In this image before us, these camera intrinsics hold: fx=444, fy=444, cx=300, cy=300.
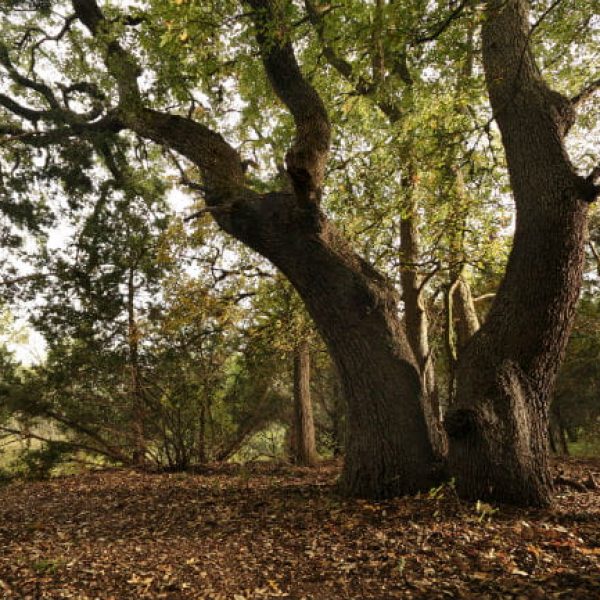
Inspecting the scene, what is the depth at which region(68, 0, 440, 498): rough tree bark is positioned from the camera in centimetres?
430

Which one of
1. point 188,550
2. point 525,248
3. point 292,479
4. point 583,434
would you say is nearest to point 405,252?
point 525,248

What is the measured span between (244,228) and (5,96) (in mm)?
6311

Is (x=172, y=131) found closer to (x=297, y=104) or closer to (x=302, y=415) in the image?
(x=297, y=104)

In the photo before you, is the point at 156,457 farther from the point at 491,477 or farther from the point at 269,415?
the point at 491,477

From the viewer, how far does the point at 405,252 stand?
7.12 meters

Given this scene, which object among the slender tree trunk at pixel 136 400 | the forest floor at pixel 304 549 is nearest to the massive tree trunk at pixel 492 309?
the forest floor at pixel 304 549

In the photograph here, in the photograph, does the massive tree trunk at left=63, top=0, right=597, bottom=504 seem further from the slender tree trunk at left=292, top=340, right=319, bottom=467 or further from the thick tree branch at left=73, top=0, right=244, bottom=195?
the slender tree trunk at left=292, top=340, right=319, bottom=467

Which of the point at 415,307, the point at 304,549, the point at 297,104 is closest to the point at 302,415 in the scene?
the point at 415,307

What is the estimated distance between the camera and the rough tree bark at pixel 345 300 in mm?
4305

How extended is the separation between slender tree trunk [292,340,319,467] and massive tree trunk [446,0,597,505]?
4.83m

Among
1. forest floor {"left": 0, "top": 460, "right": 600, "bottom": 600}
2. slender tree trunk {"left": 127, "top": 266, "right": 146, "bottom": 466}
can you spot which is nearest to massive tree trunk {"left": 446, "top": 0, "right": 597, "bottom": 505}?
forest floor {"left": 0, "top": 460, "right": 600, "bottom": 600}

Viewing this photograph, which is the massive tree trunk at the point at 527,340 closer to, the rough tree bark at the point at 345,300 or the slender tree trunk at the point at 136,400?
the rough tree bark at the point at 345,300

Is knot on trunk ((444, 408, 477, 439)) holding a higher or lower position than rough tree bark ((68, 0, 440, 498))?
lower

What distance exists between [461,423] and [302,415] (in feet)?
17.4
